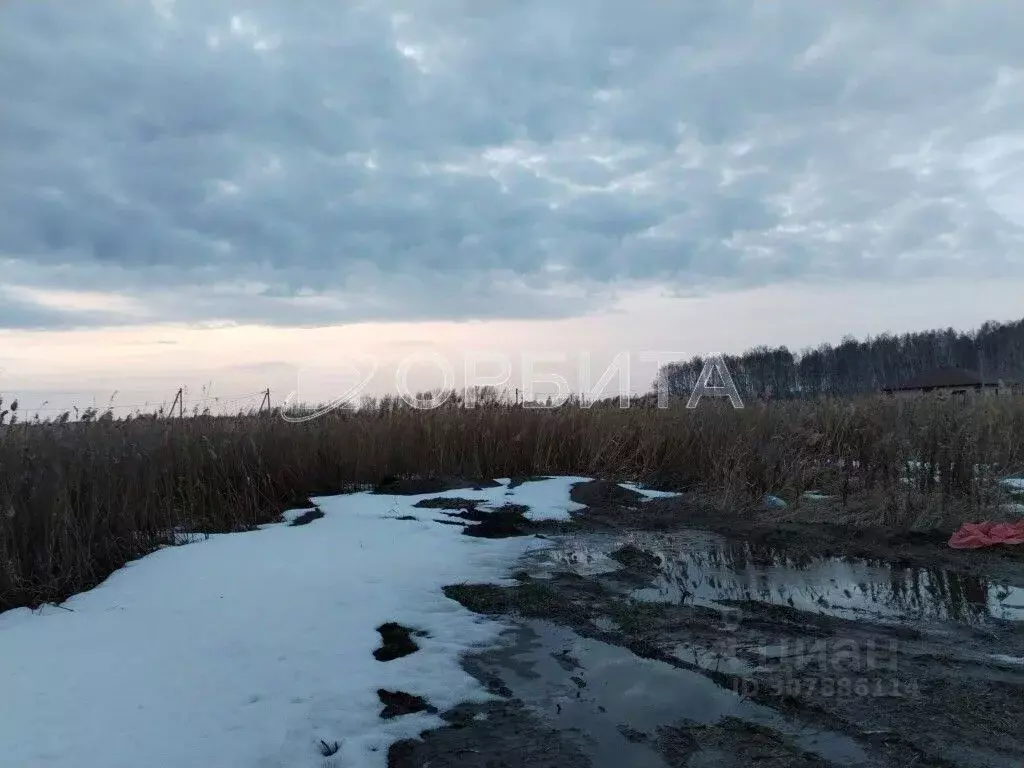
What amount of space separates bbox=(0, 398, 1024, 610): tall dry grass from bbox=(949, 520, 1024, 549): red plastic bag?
583 millimetres

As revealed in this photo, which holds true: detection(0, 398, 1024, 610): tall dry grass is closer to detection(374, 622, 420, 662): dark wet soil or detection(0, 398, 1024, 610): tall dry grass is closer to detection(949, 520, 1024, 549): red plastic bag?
detection(949, 520, 1024, 549): red plastic bag

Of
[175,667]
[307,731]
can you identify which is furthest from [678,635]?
[175,667]

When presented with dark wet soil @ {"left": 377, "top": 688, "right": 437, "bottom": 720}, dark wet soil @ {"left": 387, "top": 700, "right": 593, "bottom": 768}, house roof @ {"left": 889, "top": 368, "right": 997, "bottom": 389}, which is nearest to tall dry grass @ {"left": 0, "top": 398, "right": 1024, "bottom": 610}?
dark wet soil @ {"left": 377, "top": 688, "right": 437, "bottom": 720}

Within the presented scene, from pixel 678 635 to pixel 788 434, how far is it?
6.47m

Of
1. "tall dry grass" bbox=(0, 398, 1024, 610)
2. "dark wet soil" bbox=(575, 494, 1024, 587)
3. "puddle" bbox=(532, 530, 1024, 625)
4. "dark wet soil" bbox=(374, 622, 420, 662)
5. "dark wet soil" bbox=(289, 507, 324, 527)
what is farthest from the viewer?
"dark wet soil" bbox=(289, 507, 324, 527)

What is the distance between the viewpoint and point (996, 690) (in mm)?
2729

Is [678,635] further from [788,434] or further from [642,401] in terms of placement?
[642,401]

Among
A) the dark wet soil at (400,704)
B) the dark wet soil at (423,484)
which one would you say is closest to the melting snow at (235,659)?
the dark wet soil at (400,704)

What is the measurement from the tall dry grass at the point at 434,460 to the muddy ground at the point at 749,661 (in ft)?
6.77

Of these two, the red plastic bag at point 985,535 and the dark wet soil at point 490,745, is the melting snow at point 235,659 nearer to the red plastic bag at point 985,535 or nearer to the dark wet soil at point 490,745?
the dark wet soil at point 490,745

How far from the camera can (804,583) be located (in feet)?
14.7

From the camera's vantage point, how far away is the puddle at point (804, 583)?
3912 millimetres

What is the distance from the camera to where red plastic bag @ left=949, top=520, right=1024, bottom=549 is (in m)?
5.23

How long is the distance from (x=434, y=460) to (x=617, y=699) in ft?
20.9
